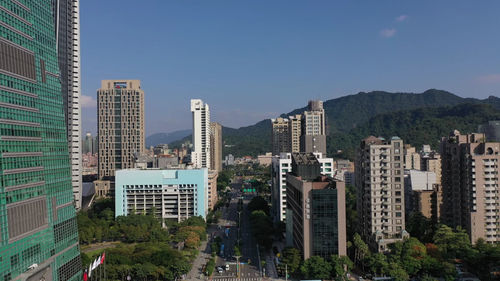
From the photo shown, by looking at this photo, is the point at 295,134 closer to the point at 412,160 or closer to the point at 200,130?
the point at 200,130

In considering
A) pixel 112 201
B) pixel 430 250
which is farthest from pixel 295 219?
pixel 112 201

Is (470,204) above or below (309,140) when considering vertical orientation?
below

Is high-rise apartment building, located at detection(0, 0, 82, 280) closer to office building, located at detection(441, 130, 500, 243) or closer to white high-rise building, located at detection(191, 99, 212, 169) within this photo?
office building, located at detection(441, 130, 500, 243)

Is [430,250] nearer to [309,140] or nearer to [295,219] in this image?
[295,219]

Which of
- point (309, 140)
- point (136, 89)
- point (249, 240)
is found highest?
point (136, 89)

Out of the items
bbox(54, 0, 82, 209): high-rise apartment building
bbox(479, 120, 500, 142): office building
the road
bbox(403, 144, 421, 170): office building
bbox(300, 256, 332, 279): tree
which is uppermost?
bbox(54, 0, 82, 209): high-rise apartment building

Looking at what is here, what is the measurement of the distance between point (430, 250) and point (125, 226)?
173 feet

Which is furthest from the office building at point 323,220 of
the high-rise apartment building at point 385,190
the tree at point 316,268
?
the high-rise apartment building at point 385,190

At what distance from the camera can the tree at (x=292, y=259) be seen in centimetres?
5091

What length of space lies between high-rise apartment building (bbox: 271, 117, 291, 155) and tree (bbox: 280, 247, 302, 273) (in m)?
131

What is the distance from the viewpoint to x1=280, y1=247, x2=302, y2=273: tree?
50.9m

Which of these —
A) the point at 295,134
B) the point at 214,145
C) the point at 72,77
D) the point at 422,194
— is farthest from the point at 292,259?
the point at 214,145

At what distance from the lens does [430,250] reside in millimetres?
54469

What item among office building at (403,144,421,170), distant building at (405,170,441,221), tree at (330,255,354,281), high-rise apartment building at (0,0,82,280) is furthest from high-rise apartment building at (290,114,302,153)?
high-rise apartment building at (0,0,82,280)
